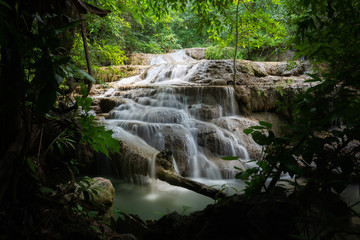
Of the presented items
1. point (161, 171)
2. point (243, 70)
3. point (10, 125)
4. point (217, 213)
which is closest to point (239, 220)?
point (217, 213)

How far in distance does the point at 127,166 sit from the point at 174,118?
280cm

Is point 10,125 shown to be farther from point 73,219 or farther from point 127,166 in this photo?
point 127,166

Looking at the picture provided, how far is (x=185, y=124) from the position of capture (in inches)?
261

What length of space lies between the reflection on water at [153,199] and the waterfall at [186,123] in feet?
1.62

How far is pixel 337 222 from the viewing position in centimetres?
71

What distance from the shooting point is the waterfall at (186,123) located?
17.8 feet

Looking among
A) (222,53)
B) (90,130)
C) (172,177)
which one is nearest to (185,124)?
(172,177)

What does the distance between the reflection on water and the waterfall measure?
19.5 inches

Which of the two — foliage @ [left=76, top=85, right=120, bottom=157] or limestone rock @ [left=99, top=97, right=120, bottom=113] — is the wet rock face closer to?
limestone rock @ [left=99, top=97, right=120, bottom=113]

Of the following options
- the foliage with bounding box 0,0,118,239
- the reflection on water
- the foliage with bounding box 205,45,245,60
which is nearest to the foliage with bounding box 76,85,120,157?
the foliage with bounding box 0,0,118,239

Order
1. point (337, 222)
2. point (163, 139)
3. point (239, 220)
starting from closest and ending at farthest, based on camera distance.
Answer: point (337, 222) < point (239, 220) < point (163, 139)

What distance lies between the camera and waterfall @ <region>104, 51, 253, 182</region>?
542 centimetres

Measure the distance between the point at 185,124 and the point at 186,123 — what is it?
6 cm

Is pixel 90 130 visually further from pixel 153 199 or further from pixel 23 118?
pixel 153 199
